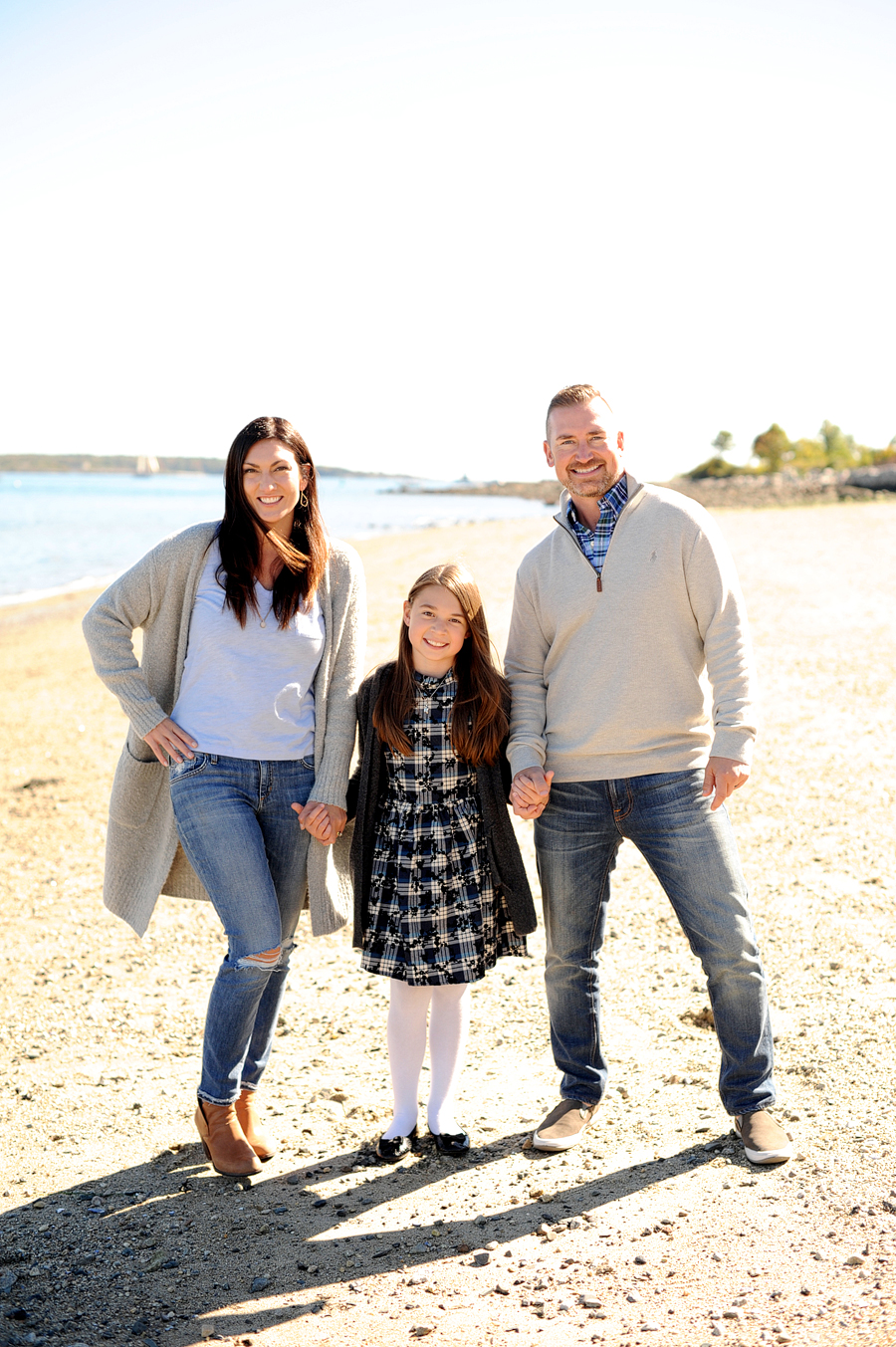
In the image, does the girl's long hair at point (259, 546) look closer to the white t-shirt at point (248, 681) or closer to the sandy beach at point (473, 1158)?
the white t-shirt at point (248, 681)

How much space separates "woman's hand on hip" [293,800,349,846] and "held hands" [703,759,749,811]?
3.66ft

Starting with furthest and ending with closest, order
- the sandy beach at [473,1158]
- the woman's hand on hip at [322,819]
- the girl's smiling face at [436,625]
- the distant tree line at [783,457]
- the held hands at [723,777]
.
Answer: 1. the distant tree line at [783,457]
2. the girl's smiling face at [436,625]
3. the woman's hand on hip at [322,819]
4. the held hands at [723,777]
5. the sandy beach at [473,1158]

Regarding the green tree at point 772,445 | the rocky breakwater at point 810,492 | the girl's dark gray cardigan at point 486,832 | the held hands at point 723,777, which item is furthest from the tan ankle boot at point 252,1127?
the green tree at point 772,445

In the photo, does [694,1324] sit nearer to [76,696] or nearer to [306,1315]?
[306,1315]

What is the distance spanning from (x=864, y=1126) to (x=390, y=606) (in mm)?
14040

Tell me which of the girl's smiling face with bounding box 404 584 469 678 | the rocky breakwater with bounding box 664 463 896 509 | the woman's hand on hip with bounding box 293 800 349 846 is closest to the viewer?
the woman's hand on hip with bounding box 293 800 349 846

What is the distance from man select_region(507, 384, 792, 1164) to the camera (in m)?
3.26

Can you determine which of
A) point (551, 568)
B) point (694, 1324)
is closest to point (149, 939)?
point (551, 568)

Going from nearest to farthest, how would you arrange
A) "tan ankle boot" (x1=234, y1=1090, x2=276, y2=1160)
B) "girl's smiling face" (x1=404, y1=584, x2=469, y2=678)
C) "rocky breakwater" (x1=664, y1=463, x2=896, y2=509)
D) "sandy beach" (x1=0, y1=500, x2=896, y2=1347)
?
"sandy beach" (x1=0, y1=500, x2=896, y2=1347), "girl's smiling face" (x1=404, y1=584, x2=469, y2=678), "tan ankle boot" (x1=234, y1=1090, x2=276, y2=1160), "rocky breakwater" (x1=664, y1=463, x2=896, y2=509)

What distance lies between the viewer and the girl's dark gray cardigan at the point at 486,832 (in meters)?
3.42

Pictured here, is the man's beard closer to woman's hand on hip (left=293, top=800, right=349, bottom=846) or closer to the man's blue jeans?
the man's blue jeans

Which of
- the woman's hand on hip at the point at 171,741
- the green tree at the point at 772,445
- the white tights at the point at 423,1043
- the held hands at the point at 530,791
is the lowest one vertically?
the white tights at the point at 423,1043

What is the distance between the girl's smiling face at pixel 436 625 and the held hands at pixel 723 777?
86 centimetres

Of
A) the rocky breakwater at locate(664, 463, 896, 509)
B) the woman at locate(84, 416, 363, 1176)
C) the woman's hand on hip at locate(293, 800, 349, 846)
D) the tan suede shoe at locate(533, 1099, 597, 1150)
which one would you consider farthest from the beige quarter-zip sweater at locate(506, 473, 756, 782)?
the rocky breakwater at locate(664, 463, 896, 509)
